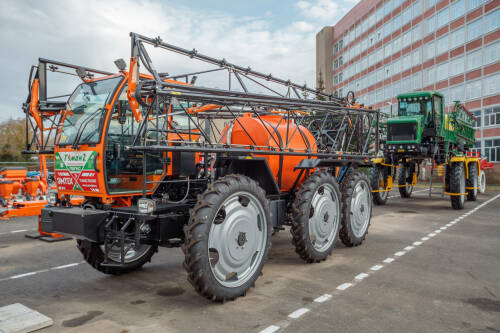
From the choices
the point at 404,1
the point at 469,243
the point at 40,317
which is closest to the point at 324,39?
the point at 404,1

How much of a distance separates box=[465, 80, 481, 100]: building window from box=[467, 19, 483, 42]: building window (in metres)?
4.12

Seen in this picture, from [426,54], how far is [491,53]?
8.58 m

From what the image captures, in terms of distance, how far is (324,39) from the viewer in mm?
62875

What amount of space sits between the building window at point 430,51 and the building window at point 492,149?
451 inches

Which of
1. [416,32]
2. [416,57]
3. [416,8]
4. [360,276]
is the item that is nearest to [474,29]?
[416,57]

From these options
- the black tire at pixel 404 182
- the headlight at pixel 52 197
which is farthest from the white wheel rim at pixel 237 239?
the black tire at pixel 404 182

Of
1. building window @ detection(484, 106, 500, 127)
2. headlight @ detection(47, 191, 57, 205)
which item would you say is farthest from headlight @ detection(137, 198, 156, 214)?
building window @ detection(484, 106, 500, 127)

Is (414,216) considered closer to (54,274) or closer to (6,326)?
(54,274)

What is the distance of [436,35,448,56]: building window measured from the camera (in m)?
37.7

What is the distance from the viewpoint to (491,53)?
32.4 metres

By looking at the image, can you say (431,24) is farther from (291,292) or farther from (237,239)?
(237,239)

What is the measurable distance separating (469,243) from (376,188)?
6152mm

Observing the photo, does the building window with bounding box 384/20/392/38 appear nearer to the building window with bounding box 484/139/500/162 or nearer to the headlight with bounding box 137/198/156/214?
the building window with bounding box 484/139/500/162

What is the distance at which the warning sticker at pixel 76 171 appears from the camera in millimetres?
4566
